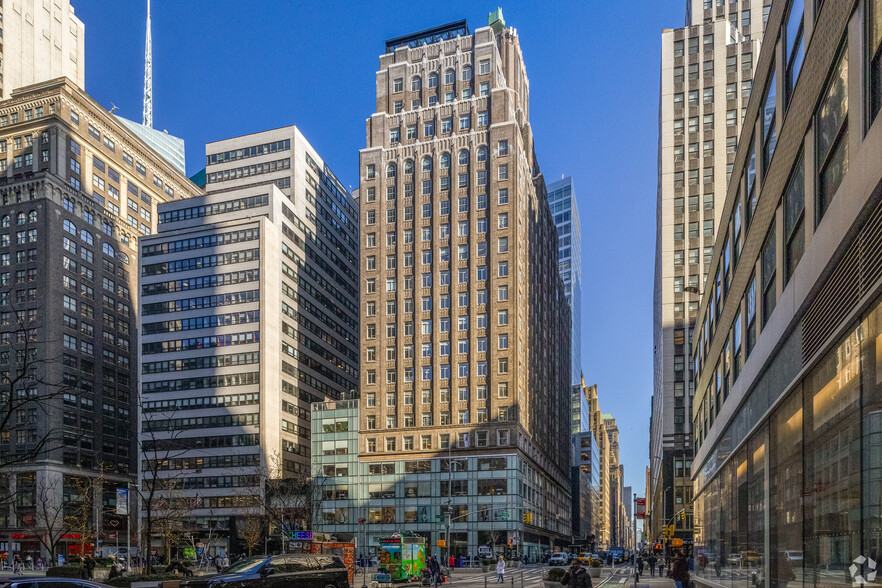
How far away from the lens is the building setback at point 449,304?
9225 cm

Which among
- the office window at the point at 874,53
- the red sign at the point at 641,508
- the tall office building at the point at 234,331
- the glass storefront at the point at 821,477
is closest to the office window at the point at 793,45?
the office window at the point at 874,53

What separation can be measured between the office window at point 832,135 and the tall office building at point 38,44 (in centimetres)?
12235

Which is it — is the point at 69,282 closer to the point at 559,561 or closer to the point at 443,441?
the point at 443,441

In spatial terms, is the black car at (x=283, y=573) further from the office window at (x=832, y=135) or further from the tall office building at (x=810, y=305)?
the office window at (x=832, y=135)

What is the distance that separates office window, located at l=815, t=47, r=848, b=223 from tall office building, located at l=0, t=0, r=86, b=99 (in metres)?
122

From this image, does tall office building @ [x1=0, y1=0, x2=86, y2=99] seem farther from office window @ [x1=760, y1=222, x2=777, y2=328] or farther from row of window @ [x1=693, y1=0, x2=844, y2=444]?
office window @ [x1=760, y1=222, x2=777, y2=328]

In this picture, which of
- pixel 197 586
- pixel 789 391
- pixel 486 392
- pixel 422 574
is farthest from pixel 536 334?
pixel 789 391

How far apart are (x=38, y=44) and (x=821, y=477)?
141190 millimetres

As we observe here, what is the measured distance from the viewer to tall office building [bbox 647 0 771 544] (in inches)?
3465

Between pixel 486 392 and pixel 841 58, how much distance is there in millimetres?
84262

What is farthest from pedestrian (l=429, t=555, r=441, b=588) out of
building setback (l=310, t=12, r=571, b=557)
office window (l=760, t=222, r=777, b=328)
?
building setback (l=310, t=12, r=571, b=557)

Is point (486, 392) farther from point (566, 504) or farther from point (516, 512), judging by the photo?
point (566, 504)

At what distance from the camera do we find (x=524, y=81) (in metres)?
125

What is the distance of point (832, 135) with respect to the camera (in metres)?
11.9
